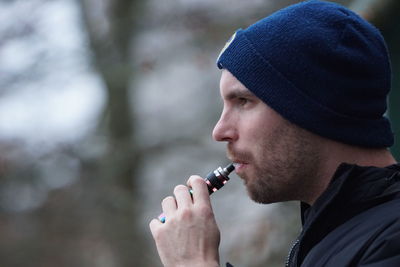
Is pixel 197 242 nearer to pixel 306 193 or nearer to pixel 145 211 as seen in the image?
pixel 306 193

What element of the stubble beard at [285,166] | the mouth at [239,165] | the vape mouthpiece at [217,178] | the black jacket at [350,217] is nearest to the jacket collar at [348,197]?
the black jacket at [350,217]

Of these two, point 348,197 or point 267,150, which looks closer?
point 348,197

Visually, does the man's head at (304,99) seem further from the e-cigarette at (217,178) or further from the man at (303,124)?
the e-cigarette at (217,178)

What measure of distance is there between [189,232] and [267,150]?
39cm

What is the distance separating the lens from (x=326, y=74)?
94.7 inches

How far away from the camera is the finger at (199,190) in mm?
2521

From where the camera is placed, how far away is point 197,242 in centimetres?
241

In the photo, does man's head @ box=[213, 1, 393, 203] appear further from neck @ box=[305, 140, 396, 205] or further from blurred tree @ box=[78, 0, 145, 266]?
blurred tree @ box=[78, 0, 145, 266]

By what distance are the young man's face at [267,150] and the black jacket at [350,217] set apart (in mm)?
118

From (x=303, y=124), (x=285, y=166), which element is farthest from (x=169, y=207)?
(x=303, y=124)

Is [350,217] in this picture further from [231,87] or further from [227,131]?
[231,87]

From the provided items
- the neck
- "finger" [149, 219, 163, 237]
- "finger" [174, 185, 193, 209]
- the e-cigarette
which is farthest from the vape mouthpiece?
the neck

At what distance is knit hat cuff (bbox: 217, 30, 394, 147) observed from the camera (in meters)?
2.41

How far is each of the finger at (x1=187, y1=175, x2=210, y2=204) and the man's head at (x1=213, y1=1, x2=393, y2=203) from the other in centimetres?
15
